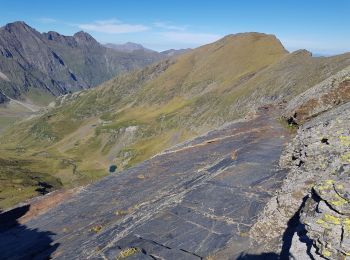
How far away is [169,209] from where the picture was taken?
23.8 meters

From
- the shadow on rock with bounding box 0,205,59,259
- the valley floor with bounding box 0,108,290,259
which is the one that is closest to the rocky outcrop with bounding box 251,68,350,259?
the valley floor with bounding box 0,108,290,259

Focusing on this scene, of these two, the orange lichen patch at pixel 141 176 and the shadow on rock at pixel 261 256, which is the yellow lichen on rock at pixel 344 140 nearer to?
the shadow on rock at pixel 261 256

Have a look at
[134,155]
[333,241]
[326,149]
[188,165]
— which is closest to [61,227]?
[188,165]

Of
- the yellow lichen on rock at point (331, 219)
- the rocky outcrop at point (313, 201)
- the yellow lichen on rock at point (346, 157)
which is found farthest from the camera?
the yellow lichen on rock at point (346, 157)

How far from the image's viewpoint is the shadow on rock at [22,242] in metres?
25.2

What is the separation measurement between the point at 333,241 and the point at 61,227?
2033 cm

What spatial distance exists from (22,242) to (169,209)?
11.3m

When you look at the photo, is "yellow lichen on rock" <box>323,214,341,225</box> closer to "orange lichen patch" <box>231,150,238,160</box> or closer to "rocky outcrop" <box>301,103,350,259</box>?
"rocky outcrop" <box>301,103,350,259</box>

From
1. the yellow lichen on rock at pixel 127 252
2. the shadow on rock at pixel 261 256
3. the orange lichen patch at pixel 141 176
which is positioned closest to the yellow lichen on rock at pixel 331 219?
the shadow on rock at pixel 261 256

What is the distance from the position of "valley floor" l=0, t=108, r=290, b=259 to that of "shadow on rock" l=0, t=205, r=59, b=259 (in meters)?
0.09

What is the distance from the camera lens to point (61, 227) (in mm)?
28031

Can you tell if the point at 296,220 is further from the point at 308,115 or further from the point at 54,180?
the point at 54,180

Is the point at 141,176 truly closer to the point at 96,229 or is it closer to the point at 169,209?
the point at 96,229

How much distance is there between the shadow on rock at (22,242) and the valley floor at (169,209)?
3.5 inches
